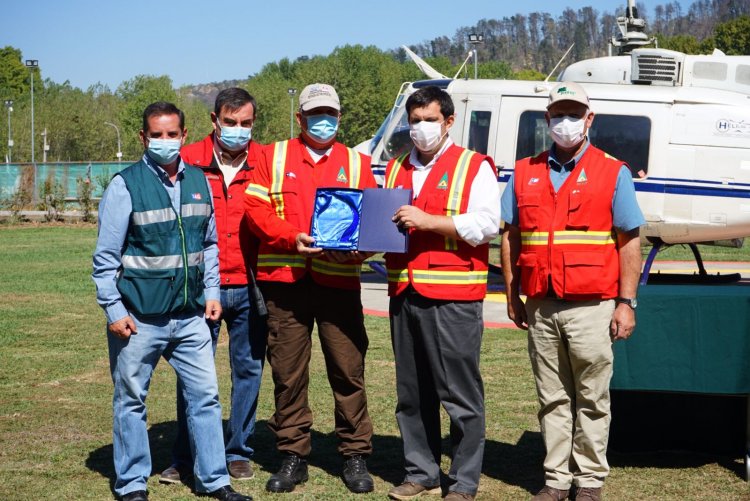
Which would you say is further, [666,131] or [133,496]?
[666,131]

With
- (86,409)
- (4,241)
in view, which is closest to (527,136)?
(86,409)

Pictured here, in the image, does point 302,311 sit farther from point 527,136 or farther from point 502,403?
point 527,136

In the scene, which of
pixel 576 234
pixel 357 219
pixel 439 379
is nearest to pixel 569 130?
pixel 576 234

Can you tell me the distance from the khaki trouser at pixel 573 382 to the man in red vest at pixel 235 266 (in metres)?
1.68

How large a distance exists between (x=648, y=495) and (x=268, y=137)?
83.2 metres

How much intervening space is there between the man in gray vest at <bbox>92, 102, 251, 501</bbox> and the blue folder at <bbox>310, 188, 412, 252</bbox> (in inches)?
25.5

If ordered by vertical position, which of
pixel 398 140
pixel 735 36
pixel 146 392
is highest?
pixel 735 36

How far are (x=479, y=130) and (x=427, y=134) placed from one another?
8.71m

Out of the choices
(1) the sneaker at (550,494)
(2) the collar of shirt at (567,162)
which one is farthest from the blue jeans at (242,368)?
(2) the collar of shirt at (567,162)

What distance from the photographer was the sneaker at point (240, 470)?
5902 millimetres

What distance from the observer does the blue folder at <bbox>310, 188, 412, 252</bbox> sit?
5.32 meters

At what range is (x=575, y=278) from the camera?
5191 mm

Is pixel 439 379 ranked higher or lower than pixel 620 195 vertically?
lower

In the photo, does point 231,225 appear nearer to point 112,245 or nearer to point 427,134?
point 112,245
